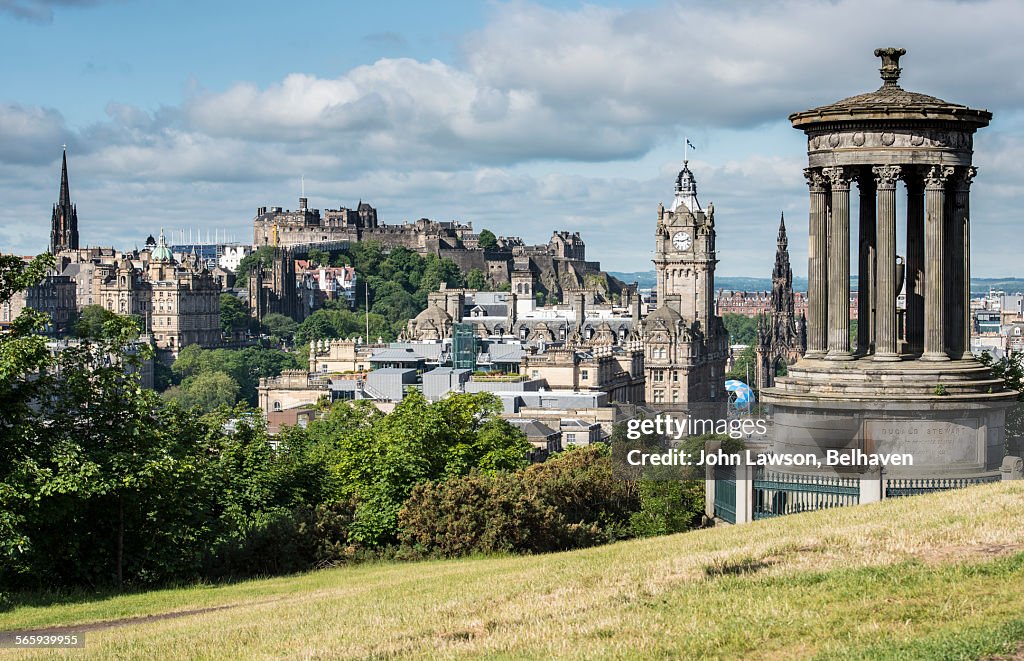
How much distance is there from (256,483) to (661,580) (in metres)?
17.9

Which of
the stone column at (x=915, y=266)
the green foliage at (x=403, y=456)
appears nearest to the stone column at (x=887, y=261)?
the stone column at (x=915, y=266)

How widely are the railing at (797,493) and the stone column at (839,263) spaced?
304 centimetres

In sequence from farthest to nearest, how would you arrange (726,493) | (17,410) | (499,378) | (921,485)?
(499,378), (726,493), (921,485), (17,410)

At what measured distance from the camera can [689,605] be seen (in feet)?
69.5

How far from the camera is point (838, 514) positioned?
94.9ft

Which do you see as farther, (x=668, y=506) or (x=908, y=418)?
(x=668, y=506)

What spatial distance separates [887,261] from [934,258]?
3.26ft

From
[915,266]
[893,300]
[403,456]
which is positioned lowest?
[403,456]

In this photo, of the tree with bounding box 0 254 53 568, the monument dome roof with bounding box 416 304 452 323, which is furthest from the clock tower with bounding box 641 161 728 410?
the tree with bounding box 0 254 53 568

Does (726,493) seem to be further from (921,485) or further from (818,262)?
(818,262)

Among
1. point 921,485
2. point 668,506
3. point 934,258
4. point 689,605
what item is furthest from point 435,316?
point 689,605

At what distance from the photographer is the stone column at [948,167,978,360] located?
114ft

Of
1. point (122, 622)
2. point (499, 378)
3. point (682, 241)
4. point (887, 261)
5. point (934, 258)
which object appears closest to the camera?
point (122, 622)

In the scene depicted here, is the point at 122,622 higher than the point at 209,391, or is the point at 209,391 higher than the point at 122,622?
the point at 122,622
